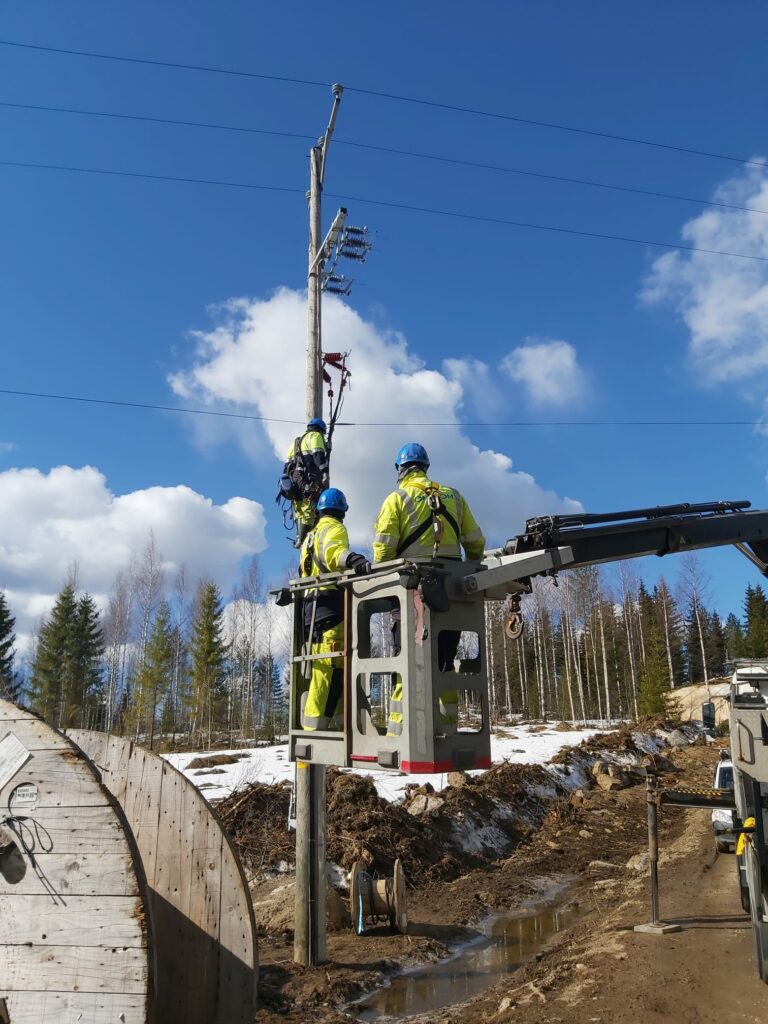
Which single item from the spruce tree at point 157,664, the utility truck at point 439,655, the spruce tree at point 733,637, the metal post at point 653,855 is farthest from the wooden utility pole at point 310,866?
the spruce tree at point 733,637

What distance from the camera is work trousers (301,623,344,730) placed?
4953 millimetres

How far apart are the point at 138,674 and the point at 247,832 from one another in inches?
Answer: 1070

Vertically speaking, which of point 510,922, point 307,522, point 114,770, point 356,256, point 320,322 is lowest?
point 510,922

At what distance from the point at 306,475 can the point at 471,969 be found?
574cm

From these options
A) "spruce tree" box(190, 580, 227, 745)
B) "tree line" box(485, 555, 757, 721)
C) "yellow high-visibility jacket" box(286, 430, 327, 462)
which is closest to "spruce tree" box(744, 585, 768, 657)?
"tree line" box(485, 555, 757, 721)

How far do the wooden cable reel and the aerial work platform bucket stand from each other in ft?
16.8

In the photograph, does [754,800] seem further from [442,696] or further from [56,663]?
[56,663]

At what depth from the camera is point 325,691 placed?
16.3ft

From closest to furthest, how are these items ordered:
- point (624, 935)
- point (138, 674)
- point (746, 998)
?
point (746, 998) < point (624, 935) < point (138, 674)

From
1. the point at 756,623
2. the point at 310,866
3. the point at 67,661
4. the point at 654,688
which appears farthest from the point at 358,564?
the point at 756,623

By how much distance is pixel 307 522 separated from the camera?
7238 mm

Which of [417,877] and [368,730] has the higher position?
[368,730]

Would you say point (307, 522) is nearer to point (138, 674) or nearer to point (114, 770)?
point (114, 770)

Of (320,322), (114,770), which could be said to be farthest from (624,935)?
(320,322)
